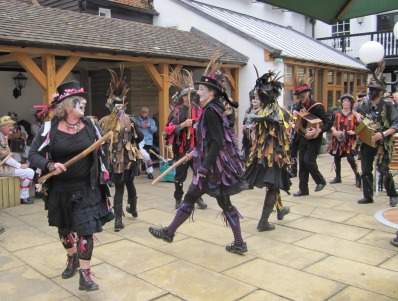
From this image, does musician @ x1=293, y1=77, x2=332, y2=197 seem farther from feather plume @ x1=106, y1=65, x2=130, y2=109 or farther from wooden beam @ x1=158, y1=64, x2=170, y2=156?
wooden beam @ x1=158, y1=64, x2=170, y2=156

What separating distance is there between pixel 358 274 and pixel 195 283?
1483 mm

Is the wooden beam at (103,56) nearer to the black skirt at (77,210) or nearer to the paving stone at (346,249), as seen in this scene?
the black skirt at (77,210)

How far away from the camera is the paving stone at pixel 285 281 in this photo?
3541mm

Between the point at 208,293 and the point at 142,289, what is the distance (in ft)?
1.85

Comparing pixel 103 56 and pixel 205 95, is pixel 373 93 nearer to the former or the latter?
pixel 205 95

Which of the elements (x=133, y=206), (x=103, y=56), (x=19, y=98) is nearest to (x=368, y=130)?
(x=133, y=206)

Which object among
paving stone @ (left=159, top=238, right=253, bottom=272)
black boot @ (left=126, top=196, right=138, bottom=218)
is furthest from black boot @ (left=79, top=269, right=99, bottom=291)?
black boot @ (left=126, top=196, right=138, bottom=218)

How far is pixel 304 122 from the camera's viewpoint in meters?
7.29

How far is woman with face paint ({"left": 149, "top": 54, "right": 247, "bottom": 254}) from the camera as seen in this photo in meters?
4.18

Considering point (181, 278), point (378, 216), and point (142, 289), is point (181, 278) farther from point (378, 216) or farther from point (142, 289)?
point (378, 216)

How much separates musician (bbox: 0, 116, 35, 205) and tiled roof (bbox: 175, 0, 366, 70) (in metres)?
7.08

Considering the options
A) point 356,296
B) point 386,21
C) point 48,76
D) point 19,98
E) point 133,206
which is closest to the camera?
point 356,296

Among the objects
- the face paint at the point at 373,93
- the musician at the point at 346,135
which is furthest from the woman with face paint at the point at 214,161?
the musician at the point at 346,135

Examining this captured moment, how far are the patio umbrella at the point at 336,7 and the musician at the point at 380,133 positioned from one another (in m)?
2.96
